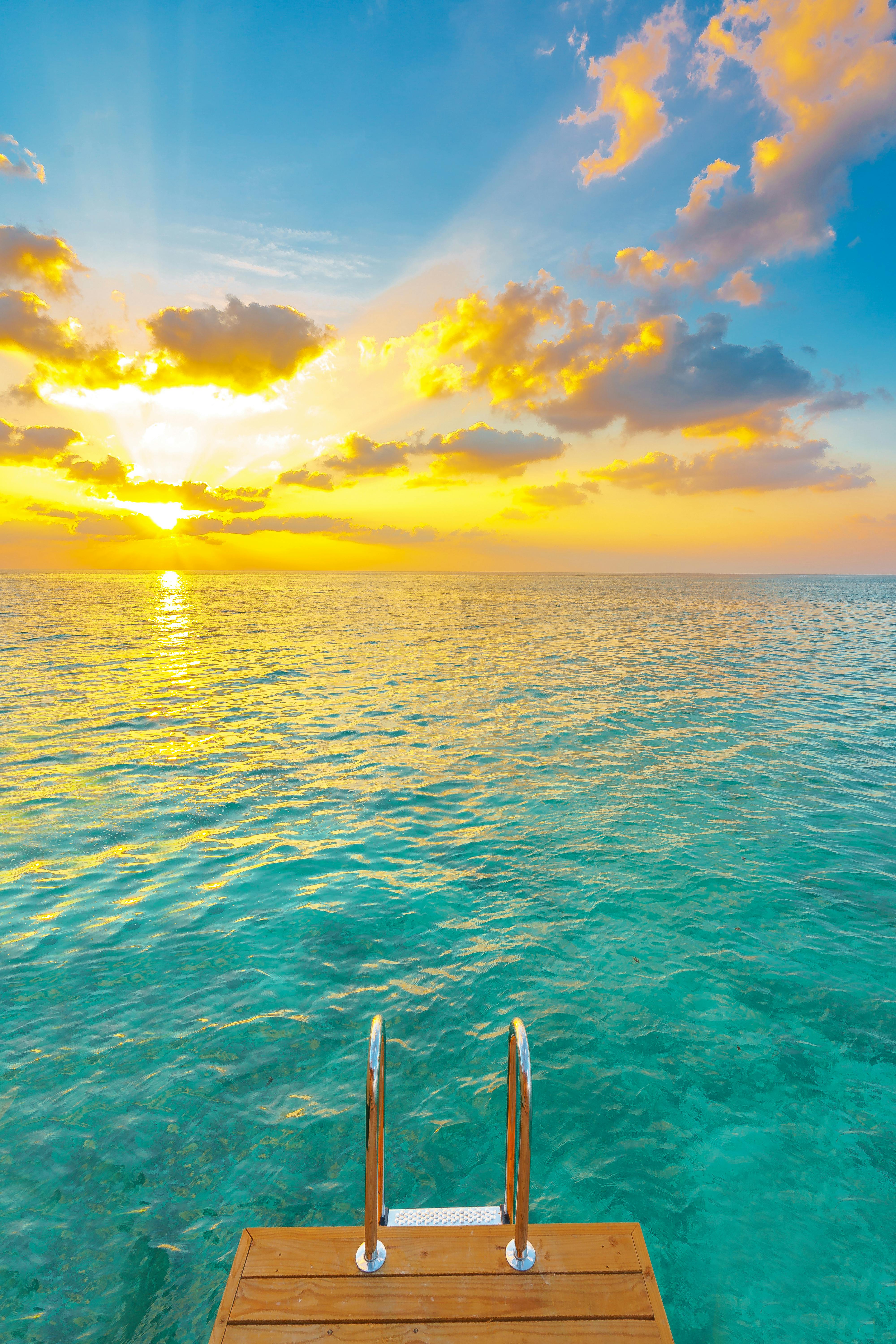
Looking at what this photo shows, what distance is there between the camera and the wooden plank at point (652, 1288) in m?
3.45

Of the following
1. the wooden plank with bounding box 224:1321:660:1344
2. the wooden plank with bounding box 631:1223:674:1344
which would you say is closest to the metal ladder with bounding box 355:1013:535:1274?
the wooden plank with bounding box 224:1321:660:1344

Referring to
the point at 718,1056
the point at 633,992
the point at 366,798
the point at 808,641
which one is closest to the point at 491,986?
the point at 633,992

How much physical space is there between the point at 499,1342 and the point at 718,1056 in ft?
15.2

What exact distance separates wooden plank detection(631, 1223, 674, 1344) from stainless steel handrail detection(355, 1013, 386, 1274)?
152 cm

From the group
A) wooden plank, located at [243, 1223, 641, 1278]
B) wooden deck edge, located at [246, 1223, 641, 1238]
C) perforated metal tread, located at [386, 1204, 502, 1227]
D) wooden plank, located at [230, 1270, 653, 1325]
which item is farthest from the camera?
perforated metal tread, located at [386, 1204, 502, 1227]

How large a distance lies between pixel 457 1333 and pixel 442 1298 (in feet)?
0.58

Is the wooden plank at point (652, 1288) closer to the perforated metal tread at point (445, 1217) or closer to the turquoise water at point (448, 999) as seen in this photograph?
the perforated metal tread at point (445, 1217)

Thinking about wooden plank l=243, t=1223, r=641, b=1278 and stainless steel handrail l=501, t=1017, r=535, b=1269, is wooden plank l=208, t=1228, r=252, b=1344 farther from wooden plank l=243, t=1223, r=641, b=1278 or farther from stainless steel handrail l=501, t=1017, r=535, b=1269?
stainless steel handrail l=501, t=1017, r=535, b=1269

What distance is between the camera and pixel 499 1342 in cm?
342

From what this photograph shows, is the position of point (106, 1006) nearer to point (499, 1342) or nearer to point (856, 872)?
point (499, 1342)

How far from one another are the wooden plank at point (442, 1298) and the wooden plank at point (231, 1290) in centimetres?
3

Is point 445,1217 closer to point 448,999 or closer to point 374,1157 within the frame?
point 374,1157

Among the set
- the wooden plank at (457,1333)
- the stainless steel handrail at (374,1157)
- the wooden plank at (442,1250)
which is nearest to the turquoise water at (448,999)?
the wooden plank at (442,1250)

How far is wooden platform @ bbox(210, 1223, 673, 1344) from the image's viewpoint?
345 cm
